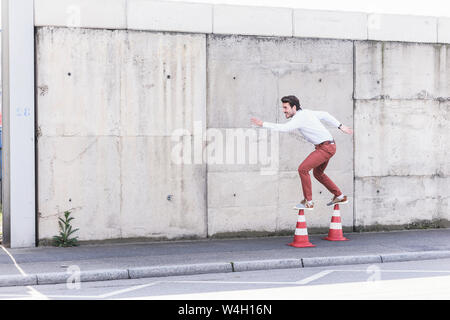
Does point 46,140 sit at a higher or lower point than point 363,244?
higher

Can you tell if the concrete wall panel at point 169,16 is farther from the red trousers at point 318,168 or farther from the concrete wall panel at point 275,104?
the red trousers at point 318,168

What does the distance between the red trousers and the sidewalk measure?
0.88 m

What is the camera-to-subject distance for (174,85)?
476 inches

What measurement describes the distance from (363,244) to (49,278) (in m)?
5.23

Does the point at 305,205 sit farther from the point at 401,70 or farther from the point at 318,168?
the point at 401,70

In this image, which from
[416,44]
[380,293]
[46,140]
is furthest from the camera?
[416,44]

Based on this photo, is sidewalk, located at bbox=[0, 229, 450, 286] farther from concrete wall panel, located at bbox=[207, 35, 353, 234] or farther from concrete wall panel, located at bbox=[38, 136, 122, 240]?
concrete wall panel, located at bbox=[207, 35, 353, 234]

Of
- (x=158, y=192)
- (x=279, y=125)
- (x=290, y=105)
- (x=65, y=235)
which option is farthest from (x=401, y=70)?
(x=65, y=235)

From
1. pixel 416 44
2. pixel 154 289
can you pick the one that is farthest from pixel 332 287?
pixel 416 44

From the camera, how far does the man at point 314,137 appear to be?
40.3 feet

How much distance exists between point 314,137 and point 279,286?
436 centimetres

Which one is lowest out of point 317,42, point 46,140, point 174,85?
point 46,140

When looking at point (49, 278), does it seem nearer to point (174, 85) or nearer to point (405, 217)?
point (174, 85)
